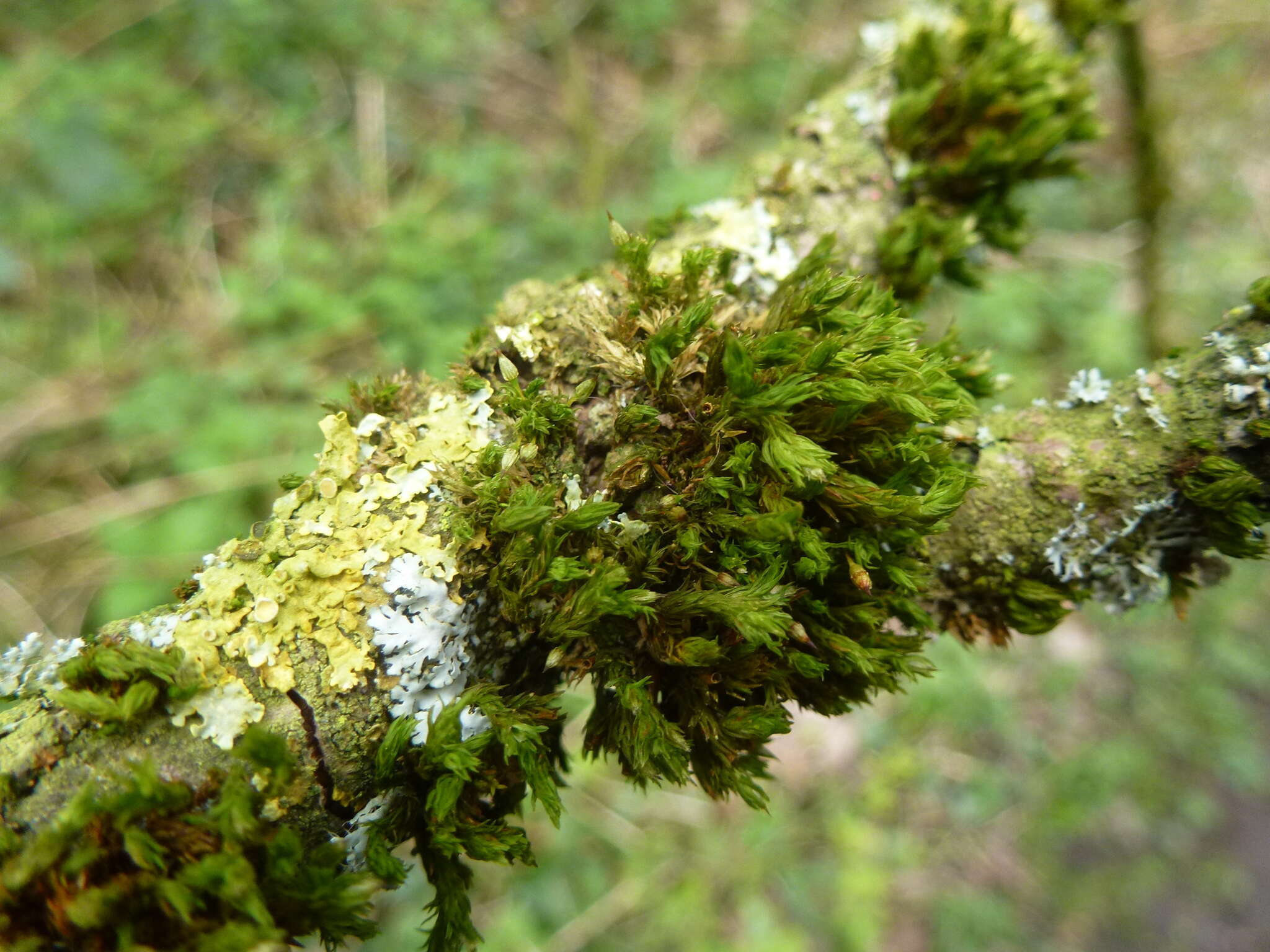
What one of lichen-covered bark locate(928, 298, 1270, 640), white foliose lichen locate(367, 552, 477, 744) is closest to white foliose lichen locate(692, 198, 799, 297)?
lichen-covered bark locate(928, 298, 1270, 640)

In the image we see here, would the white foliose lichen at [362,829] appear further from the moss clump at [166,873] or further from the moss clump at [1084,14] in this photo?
the moss clump at [1084,14]

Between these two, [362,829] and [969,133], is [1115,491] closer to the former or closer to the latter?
[969,133]

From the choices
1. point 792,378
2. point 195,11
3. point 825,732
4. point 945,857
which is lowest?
point 945,857

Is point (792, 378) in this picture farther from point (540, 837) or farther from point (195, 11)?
point (195, 11)

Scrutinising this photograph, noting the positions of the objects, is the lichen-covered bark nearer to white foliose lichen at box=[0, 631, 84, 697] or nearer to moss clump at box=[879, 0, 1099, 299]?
moss clump at box=[879, 0, 1099, 299]

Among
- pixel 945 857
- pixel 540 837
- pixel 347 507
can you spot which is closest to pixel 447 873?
pixel 347 507

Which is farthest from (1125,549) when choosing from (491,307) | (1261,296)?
(491,307)
